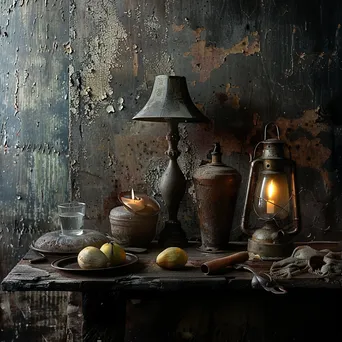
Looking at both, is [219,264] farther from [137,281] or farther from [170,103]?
[170,103]

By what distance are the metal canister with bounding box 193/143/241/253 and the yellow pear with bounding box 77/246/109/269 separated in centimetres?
51

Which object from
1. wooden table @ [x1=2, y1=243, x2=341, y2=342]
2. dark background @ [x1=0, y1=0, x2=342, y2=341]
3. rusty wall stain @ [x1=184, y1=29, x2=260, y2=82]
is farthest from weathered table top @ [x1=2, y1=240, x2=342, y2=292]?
rusty wall stain @ [x1=184, y1=29, x2=260, y2=82]

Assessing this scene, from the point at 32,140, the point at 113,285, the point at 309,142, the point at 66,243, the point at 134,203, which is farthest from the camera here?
the point at 32,140

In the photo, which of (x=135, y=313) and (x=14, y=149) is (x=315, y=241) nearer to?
(x=135, y=313)

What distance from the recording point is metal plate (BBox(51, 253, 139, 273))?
5.55 ft

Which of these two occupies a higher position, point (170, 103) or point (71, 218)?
point (170, 103)

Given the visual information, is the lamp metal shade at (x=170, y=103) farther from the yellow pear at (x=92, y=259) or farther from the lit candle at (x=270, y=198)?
the yellow pear at (x=92, y=259)

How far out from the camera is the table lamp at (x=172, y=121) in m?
2.10

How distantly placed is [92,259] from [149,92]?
0.88m

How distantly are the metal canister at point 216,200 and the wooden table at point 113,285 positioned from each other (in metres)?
0.34

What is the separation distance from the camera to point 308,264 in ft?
5.80

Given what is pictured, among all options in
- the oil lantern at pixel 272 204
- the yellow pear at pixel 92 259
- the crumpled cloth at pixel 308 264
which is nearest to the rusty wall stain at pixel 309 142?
the oil lantern at pixel 272 204

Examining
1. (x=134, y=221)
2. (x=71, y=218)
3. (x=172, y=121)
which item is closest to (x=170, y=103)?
(x=172, y=121)

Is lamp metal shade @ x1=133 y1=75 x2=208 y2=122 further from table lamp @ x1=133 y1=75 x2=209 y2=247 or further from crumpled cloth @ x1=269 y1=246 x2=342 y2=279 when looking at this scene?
crumpled cloth @ x1=269 y1=246 x2=342 y2=279
